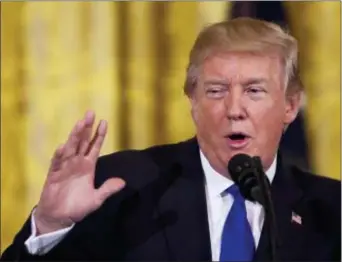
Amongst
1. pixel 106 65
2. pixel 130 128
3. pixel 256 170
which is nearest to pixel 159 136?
pixel 130 128

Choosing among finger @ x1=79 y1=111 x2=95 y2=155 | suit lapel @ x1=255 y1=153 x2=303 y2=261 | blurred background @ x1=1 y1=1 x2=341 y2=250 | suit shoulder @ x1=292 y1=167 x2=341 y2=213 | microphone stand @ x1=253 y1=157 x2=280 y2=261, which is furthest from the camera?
blurred background @ x1=1 y1=1 x2=341 y2=250

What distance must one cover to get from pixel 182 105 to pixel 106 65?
18 centimetres

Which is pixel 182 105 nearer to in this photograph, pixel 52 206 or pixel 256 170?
pixel 52 206

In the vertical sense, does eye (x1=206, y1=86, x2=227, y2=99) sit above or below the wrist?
above

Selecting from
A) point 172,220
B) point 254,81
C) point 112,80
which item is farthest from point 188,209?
point 112,80

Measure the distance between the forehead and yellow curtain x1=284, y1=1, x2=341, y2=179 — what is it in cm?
22

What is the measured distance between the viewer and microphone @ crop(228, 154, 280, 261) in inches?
33.9

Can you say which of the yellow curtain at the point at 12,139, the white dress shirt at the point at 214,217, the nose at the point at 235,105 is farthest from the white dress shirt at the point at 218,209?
the yellow curtain at the point at 12,139

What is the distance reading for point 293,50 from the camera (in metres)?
1.24

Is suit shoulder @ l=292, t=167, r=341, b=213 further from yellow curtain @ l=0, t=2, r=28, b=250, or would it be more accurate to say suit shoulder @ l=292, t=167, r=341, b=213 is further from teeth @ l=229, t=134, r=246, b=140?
A: yellow curtain @ l=0, t=2, r=28, b=250

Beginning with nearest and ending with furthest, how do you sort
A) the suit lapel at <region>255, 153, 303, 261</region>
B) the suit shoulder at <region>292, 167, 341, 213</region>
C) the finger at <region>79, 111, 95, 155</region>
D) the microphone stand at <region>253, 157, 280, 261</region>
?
the microphone stand at <region>253, 157, 280, 261</region>, the finger at <region>79, 111, 95, 155</region>, the suit lapel at <region>255, 153, 303, 261</region>, the suit shoulder at <region>292, 167, 341, 213</region>

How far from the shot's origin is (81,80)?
4.62 feet

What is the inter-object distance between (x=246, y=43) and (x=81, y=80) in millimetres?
396

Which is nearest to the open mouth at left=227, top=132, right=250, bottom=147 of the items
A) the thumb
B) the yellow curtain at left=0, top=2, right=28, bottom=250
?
the thumb
